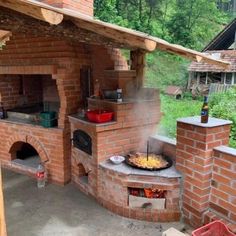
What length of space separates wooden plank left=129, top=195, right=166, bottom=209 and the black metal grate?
102 cm

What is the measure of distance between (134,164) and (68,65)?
2071mm

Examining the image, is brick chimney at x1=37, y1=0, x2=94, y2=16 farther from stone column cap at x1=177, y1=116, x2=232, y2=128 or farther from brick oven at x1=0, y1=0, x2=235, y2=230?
stone column cap at x1=177, y1=116, x2=232, y2=128

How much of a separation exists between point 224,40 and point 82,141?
Answer: 1496 centimetres

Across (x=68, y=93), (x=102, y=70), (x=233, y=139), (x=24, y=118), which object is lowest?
(x=233, y=139)

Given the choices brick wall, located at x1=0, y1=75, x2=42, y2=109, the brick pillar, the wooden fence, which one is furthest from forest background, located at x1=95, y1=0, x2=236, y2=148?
the brick pillar

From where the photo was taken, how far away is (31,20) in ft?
10.3

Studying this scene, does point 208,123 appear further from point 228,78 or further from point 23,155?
point 228,78

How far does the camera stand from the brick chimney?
5196 millimetres

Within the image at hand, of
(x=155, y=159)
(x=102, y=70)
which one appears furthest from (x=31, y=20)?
(x=155, y=159)

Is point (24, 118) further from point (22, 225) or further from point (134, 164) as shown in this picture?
point (134, 164)

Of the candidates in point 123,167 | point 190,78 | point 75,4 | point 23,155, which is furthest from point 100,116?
point 190,78

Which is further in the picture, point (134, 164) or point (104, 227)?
point (134, 164)

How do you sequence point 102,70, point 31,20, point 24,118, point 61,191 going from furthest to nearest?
point 24,118
point 102,70
point 61,191
point 31,20

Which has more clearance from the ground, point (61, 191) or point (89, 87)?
point (89, 87)
